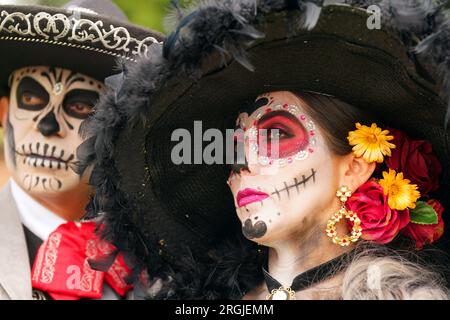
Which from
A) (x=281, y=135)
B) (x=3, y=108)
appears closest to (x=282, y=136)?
(x=281, y=135)

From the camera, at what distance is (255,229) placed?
3086 mm

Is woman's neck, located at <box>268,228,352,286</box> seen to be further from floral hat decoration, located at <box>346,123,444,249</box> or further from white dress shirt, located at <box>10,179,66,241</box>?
white dress shirt, located at <box>10,179,66,241</box>

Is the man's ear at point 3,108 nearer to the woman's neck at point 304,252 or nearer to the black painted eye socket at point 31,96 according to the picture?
the black painted eye socket at point 31,96

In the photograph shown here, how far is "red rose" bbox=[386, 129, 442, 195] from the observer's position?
3.17 metres

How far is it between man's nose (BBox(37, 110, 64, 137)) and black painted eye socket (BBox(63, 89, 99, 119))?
83 mm

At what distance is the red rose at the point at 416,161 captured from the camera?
317cm

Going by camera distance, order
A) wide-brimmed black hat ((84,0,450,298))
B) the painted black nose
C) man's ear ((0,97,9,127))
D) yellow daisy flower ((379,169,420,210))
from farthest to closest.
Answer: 1. man's ear ((0,97,9,127))
2. the painted black nose
3. yellow daisy flower ((379,169,420,210))
4. wide-brimmed black hat ((84,0,450,298))

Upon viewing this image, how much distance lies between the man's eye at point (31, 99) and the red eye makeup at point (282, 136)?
3.90 ft

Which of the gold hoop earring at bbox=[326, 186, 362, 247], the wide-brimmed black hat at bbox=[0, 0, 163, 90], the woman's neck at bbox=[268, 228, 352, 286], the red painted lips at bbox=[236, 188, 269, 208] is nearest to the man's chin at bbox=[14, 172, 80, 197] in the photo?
the wide-brimmed black hat at bbox=[0, 0, 163, 90]

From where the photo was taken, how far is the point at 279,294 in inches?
124
